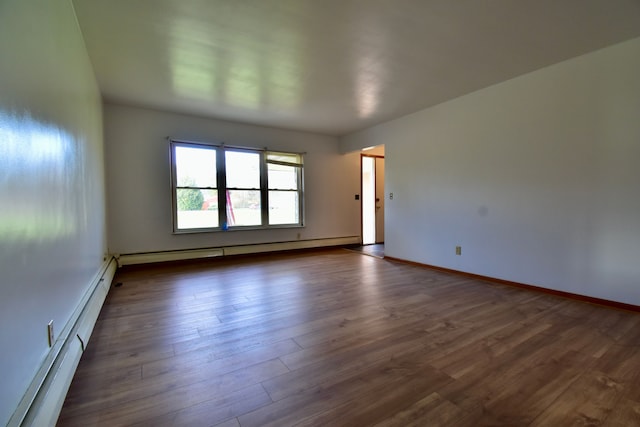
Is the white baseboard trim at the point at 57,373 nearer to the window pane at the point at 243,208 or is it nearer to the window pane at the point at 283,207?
the window pane at the point at 243,208

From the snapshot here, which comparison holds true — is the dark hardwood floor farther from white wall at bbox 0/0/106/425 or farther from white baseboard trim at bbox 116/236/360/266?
white baseboard trim at bbox 116/236/360/266

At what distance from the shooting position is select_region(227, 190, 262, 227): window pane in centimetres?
528

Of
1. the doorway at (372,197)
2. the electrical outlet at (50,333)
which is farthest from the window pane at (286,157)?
the electrical outlet at (50,333)

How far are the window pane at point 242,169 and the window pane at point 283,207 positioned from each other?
1.53ft

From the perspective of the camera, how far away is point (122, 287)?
353 centimetres

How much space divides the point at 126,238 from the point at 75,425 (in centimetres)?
369

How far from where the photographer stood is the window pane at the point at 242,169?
5262 millimetres

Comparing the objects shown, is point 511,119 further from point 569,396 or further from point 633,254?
point 569,396

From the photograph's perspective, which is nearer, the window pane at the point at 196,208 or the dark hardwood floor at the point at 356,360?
the dark hardwood floor at the point at 356,360

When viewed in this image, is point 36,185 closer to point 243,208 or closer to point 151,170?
point 151,170

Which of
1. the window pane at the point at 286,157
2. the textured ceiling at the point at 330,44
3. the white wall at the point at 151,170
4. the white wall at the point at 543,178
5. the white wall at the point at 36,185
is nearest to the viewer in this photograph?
the white wall at the point at 36,185

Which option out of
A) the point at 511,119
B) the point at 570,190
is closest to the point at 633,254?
the point at 570,190

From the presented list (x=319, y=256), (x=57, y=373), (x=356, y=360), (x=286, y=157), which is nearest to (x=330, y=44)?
(x=356, y=360)

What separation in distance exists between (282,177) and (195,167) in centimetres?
169
